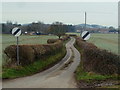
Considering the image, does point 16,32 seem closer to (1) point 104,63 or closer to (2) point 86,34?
(2) point 86,34

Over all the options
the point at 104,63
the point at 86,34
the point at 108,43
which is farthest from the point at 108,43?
the point at 104,63

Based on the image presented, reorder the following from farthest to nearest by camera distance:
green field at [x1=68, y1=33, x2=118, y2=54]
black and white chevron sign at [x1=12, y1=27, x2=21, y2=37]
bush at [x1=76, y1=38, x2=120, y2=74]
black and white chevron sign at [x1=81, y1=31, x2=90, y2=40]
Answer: green field at [x1=68, y1=33, x2=118, y2=54] → black and white chevron sign at [x1=81, y1=31, x2=90, y2=40] → black and white chevron sign at [x1=12, y1=27, x2=21, y2=37] → bush at [x1=76, y1=38, x2=120, y2=74]

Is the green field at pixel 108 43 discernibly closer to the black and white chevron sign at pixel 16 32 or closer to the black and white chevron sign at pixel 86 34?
the black and white chevron sign at pixel 86 34

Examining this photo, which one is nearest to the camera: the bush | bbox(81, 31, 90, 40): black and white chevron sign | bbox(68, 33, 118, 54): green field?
the bush

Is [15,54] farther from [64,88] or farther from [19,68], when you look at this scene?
[64,88]

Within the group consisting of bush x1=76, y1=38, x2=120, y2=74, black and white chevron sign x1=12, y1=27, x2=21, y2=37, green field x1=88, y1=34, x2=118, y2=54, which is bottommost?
green field x1=88, y1=34, x2=118, y2=54

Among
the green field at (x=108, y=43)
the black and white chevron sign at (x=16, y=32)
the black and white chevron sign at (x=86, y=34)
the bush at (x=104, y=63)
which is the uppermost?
→ the black and white chevron sign at (x=16, y=32)

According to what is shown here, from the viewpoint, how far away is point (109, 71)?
1180cm

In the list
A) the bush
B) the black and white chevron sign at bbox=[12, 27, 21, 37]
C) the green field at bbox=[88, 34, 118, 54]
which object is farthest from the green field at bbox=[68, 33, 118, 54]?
the black and white chevron sign at bbox=[12, 27, 21, 37]

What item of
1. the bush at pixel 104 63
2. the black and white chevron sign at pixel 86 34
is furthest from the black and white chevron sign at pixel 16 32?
the bush at pixel 104 63

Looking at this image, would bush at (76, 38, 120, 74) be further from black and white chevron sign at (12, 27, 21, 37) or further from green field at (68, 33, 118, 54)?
black and white chevron sign at (12, 27, 21, 37)

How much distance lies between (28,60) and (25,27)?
95238 millimetres

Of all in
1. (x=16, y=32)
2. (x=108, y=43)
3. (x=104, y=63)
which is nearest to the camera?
(x=104, y=63)

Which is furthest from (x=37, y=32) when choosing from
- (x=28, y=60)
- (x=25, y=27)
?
(x=28, y=60)
